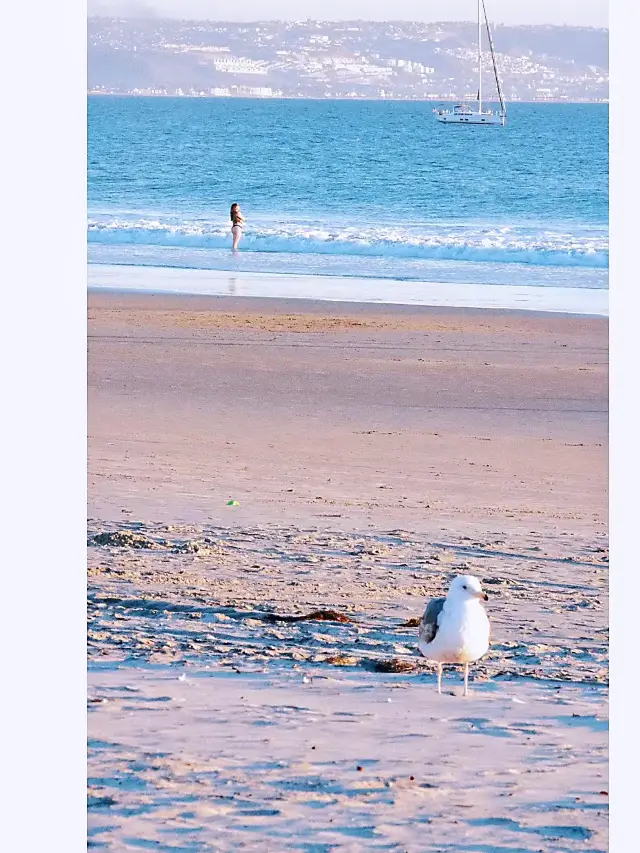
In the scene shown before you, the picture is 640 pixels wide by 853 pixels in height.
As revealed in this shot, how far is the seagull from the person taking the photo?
15.3 feet

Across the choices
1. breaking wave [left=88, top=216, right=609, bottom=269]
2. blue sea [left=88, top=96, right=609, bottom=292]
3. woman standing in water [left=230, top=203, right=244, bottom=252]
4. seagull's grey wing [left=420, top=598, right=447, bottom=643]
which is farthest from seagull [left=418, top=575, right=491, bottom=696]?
woman standing in water [left=230, top=203, right=244, bottom=252]

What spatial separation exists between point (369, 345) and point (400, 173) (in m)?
43.7

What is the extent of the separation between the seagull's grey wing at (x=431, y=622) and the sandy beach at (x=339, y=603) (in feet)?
0.75

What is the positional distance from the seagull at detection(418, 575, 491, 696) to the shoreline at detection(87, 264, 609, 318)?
13.4m

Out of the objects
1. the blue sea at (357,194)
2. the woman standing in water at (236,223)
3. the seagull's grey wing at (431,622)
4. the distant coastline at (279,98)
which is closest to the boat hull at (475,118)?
the blue sea at (357,194)

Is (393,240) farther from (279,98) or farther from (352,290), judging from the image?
(279,98)

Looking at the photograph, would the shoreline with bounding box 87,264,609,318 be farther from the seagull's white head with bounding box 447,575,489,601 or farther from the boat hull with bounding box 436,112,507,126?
the boat hull with bounding box 436,112,507,126

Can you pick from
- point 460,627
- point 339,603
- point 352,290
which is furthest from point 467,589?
point 352,290

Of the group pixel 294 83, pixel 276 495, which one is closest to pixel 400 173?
pixel 276 495

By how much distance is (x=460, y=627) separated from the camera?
4.65m

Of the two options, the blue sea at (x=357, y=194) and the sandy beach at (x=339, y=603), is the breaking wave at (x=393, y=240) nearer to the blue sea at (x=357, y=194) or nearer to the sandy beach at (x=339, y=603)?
the blue sea at (x=357, y=194)

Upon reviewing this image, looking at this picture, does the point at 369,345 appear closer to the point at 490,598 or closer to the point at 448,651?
the point at 490,598

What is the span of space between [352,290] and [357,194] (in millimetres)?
29419

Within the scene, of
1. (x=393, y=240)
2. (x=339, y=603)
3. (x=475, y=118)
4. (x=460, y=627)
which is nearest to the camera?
(x=460, y=627)
